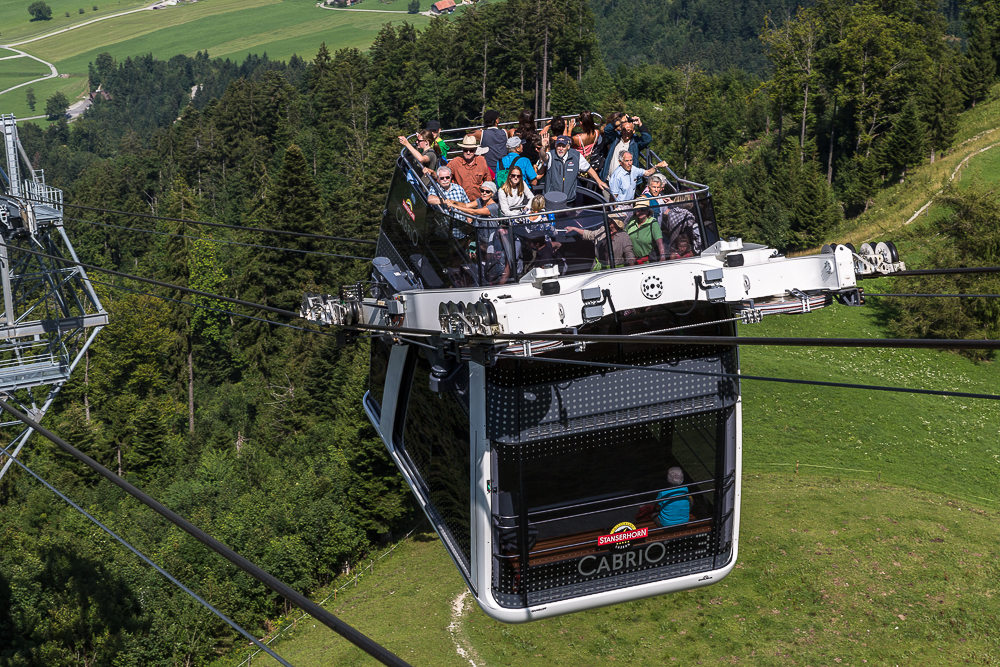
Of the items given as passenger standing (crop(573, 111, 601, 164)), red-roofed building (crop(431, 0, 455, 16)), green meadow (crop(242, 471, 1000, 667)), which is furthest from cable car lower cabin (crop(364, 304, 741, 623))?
red-roofed building (crop(431, 0, 455, 16))

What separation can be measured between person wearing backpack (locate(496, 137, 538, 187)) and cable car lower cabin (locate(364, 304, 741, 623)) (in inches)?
143

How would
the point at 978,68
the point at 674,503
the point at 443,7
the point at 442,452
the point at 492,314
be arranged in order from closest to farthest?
the point at 492,314
the point at 674,503
the point at 442,452
the point at 978,68
the point at 443,7

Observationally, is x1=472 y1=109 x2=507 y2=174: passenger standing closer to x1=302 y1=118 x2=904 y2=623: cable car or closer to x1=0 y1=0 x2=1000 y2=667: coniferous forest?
x1=302 y1=118 x2=904 y2=623: cable car

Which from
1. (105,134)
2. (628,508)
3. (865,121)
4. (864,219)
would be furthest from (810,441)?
(105,134)

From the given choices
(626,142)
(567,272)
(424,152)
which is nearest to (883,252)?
(567,272)

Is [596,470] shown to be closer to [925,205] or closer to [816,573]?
[816,573]

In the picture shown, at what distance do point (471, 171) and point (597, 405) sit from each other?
443cm

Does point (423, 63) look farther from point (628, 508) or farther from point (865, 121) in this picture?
point (628, 508)

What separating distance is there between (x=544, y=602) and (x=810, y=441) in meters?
17.9

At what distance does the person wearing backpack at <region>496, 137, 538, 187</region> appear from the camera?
42.1ft

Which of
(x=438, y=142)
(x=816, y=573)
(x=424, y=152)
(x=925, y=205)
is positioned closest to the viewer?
(x=424, y=152)

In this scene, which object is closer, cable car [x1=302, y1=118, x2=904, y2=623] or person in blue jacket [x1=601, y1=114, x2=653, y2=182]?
cable car [x1=302, y1=118, x2=904, y2=623]

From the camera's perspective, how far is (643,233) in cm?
1014

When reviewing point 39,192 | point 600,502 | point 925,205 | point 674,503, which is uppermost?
point 600,502
